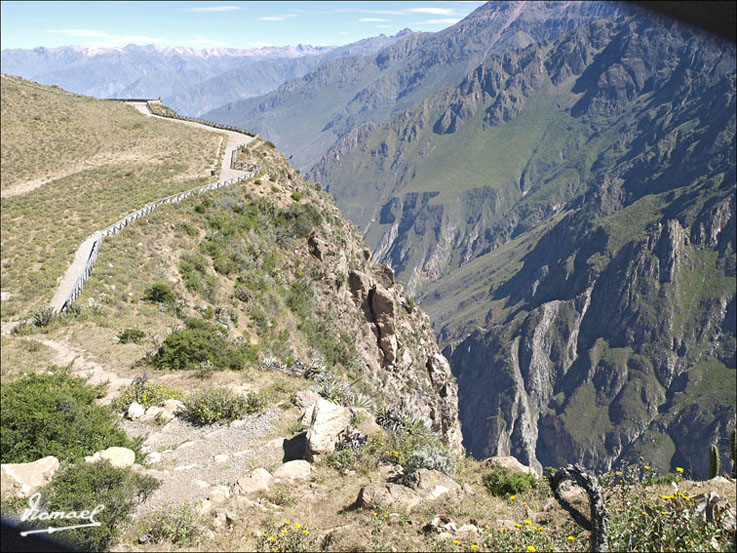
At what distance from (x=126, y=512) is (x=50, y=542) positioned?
4.98 ft

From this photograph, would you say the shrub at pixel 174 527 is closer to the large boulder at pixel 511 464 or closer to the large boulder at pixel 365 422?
the large boulder at pixel 365 422

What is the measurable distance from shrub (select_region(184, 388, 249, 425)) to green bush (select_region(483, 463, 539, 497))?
6.42 m

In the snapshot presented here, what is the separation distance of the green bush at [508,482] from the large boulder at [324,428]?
3327 mm

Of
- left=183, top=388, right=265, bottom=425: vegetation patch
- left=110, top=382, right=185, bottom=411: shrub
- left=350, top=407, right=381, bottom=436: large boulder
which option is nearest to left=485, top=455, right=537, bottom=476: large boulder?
left=350, top=407, right=381, bottom=436: large boulder

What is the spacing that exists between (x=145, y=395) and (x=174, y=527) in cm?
698

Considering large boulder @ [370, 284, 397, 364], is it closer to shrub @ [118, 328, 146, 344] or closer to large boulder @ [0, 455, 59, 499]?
shrub @ [118, 328, 146, 344]

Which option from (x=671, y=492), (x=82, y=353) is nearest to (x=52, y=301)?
(x=82, y=353)

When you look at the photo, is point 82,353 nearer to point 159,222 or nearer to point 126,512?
point 126,512

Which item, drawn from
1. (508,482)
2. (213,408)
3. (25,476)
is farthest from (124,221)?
(508,482)

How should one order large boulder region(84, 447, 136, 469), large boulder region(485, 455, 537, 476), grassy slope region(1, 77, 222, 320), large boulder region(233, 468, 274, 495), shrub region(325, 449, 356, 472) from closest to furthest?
large boulder region(233, 468, 274, 495)
large boulder region(84, 447, 136, 469)
shrub region(325, 449, 356, 472)
large boulder region(485, 455, 537, 476)
grassy slope region(1, 77, 222, 320)

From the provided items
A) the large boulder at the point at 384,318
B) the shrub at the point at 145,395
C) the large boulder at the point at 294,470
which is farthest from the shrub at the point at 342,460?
the large boulder at the point at 384,318

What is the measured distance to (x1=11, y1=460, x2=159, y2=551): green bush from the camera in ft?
22.2

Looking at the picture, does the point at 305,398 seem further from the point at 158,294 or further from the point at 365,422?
the point at 158,294

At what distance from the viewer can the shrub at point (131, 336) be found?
1722 centimetres
